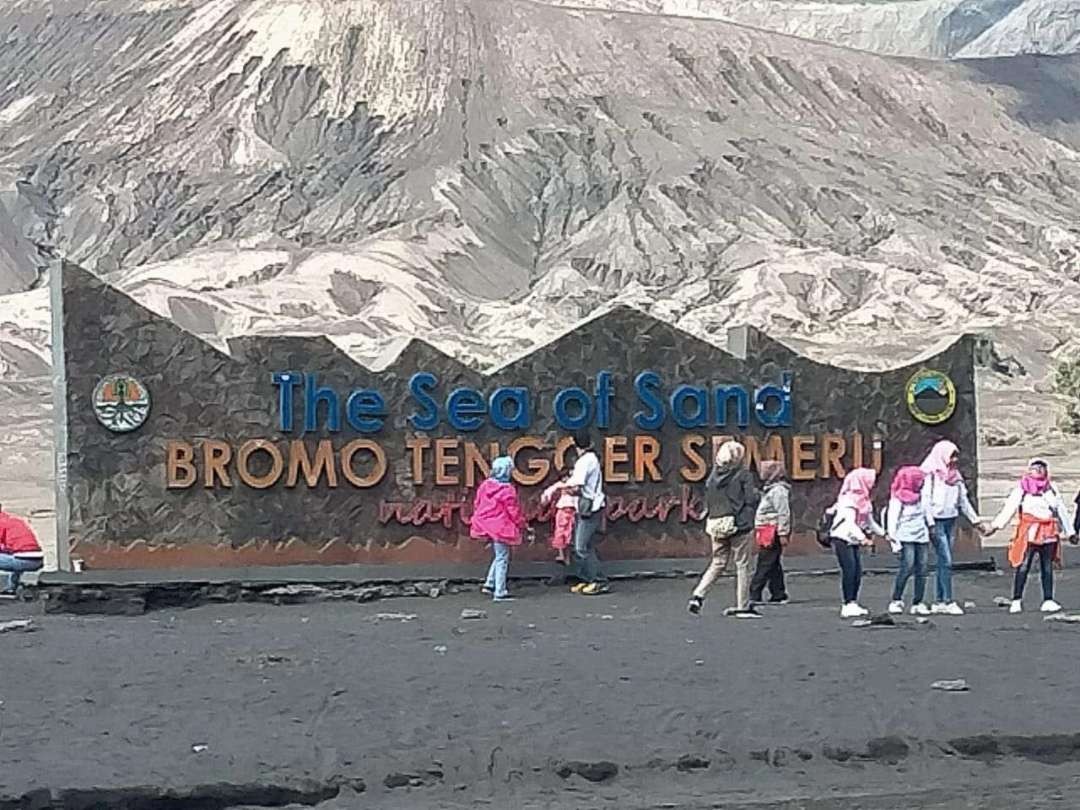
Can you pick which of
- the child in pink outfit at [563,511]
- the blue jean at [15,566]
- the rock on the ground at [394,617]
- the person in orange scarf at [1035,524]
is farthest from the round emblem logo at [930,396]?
the blue jean at [15,566]

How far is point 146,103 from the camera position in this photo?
9488 cm

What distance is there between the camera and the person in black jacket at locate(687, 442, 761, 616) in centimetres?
1555

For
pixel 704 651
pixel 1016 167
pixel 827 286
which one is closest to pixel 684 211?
pixel 827 286

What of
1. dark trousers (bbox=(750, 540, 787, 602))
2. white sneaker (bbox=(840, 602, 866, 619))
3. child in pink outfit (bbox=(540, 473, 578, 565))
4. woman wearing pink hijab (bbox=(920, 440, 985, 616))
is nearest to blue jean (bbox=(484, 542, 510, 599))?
child in pink outfit (bbox=(540, 473, 578, 565))

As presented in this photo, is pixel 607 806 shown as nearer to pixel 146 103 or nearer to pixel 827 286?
pixel 827 286

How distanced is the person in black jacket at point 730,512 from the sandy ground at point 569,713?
0.59 meters

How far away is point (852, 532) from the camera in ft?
52.3

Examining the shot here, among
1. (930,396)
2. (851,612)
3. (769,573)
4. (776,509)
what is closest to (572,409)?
(769,573)

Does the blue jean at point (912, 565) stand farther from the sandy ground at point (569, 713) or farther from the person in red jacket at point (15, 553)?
the person in red jacket at point (15, 553)

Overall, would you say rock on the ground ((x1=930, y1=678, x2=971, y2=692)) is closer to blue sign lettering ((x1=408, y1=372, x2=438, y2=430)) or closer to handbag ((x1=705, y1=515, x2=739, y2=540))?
handbag ((x1=705, y1=515, x2=739, y2=540))

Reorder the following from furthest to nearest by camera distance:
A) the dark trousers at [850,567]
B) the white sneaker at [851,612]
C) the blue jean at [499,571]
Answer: the blue jean at [499,571] → the dark trousers at [850,567] → the white sneaker at [851,612]

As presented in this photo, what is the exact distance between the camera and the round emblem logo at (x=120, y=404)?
61.8ft

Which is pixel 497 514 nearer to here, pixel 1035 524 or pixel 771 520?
pixel 771 520

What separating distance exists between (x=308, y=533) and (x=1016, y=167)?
82.3 meters
